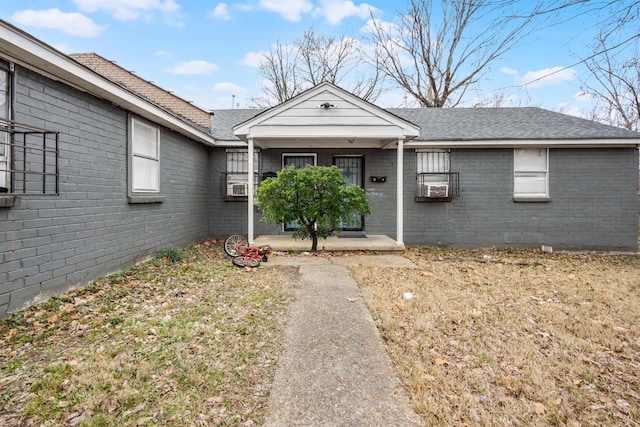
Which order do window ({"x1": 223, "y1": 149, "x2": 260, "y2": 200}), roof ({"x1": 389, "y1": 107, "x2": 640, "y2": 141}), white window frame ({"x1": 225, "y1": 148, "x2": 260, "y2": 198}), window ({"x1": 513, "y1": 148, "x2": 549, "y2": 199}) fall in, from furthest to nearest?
white window frame ({"x1": 225, "y1": 148, "x2": 260, "y2": 198})
window ({"x1": 223, "y1": 149, "x2": 260, "y2": 200})
window ({"x1": 513, "y1": 148, "x2": 549, "y2": 199})
roof ({"x1": 389, "y1": 107, "x2": 640, "y2": 141})

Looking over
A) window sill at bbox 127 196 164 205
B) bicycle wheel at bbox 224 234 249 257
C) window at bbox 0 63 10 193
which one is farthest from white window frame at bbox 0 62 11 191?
bicycle wheel at bbox 224 234 249 257

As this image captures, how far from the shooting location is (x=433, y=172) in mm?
8711

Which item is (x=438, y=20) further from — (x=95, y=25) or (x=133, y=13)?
(x=95, y=25)

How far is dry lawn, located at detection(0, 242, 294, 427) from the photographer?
201 cm

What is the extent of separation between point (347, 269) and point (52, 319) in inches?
160

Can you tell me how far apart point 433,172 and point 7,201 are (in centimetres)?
834

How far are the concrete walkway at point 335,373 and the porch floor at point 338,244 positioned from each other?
10.3ft

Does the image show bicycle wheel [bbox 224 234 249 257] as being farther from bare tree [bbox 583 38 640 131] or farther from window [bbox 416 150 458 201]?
bare tree [bbox 583 38 640 131]

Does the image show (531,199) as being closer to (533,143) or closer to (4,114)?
(533,143)

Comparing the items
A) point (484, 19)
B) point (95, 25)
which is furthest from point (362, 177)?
point (95, 25)

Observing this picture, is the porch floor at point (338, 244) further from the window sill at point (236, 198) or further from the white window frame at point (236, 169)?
the white window frame at point (236, 169)

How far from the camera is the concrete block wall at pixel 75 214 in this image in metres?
3.50

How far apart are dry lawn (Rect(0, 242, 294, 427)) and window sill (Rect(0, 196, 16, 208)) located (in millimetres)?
1147

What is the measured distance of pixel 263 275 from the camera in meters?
5.38
